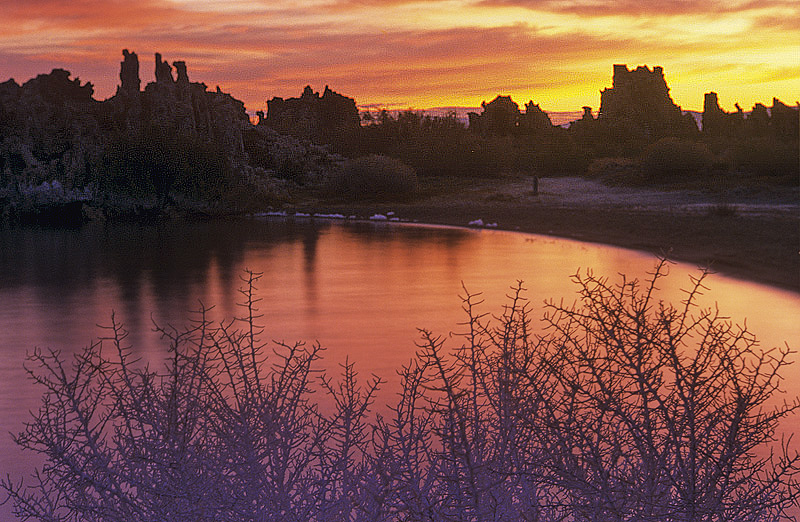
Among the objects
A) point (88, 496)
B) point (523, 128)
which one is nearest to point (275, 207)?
point (88, 496)

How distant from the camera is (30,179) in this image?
65375mm

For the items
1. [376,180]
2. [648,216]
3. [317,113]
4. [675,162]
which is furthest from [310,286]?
[317,113]

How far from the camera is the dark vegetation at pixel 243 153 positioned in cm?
5103

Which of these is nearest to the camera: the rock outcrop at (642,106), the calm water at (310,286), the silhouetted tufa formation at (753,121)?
the calm water at (310,286)

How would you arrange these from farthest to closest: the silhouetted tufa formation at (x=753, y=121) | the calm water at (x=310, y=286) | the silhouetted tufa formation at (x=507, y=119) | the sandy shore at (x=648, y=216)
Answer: the silhouetted tufa formation at (x=507, y=119) < the silhouetted tufa formation at (x=753, y=121) < the sandy shore at (x=648, y=216) < the calm water at (x=310, y=286)

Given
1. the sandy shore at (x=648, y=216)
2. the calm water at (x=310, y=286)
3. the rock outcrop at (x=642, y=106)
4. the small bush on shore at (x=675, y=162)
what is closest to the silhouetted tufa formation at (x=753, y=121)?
the rock outcrop at (x=642, y=106)

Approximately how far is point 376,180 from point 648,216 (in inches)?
902

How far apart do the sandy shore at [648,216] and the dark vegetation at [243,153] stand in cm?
396

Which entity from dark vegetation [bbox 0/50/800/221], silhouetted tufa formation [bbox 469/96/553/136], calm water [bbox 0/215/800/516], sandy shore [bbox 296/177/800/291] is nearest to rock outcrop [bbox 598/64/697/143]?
dark vegetation [bbox 0/50/800/221]

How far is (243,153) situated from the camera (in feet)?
233

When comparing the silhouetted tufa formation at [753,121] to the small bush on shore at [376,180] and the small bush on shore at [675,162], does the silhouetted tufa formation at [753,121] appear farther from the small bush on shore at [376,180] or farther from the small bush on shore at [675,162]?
the small bush on shore at [376,180]

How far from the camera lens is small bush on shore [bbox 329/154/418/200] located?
51.2 m

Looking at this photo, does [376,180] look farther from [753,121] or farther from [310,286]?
[753,121]

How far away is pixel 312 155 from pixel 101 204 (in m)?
22.2
